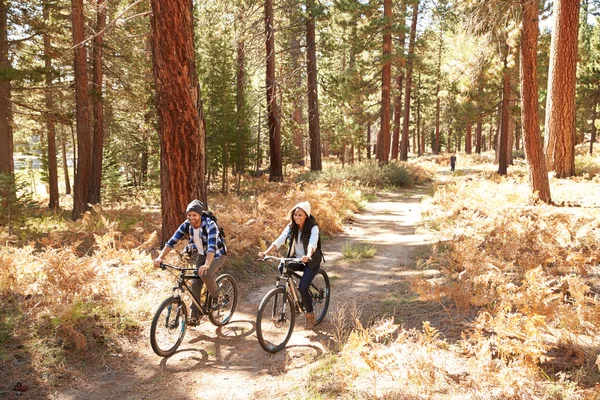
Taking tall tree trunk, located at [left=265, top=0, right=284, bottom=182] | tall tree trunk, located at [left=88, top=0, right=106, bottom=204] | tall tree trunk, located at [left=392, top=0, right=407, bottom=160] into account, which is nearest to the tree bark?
tall tree trunk, located at [left=88, top=0, right=106, bottom=204]

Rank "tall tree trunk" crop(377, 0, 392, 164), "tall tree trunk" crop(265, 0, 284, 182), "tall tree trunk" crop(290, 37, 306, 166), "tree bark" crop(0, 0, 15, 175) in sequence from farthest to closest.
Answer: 1. "tall tree trunk" crop(290, 37, 306, 166)
2. "tall tree trunk" crop(377, 0, 392, 164)
3. "tall tree trunk" crop(265, 0, 284, 182)
4. "tree bark" crop(0, 0, 15, 175)

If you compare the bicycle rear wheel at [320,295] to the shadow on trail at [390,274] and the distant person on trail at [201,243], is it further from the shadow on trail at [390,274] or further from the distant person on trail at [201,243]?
the distant person on trail at [201,243]

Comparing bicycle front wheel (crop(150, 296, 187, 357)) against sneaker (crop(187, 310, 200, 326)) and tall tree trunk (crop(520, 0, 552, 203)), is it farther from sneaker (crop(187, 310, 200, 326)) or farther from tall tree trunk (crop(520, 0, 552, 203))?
tall tree trunk (crop(520, 0, 552, 203))

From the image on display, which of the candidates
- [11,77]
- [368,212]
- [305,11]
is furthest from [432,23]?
[11,77]

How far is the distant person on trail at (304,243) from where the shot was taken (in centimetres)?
605

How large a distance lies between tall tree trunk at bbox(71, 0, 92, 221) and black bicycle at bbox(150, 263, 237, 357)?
38.1ft

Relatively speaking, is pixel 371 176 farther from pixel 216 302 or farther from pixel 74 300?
pixel 74 300

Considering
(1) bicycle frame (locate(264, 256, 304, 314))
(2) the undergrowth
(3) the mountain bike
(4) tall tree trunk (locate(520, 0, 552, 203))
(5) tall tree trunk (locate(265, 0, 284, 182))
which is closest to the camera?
(2) the undergrowth

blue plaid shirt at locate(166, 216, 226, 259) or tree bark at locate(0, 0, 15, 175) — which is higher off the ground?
tree bark at locate(0, 0, 15, 175)

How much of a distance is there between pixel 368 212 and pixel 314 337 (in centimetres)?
1028

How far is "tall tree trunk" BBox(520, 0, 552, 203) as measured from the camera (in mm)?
10750

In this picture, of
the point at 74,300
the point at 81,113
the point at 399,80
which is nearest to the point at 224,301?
the point at 74,300

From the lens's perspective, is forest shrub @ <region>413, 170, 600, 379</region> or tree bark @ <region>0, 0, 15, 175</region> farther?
tree bark @ <region>0, 0, 15, 175</region>

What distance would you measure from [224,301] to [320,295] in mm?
1588
